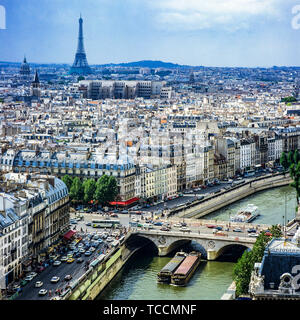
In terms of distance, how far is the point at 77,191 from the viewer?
15539 mm

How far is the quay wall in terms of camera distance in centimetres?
948

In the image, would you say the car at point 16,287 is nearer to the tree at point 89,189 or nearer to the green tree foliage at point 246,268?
the green tree foliage at point 246,268

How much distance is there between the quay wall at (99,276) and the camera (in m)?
9.48

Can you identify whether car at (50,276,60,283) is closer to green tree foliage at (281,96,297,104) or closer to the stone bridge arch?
the stone bridge arch

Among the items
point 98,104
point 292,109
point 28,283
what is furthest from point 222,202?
point 98,104

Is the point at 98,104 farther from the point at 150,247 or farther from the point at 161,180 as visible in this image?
the point at 150,247

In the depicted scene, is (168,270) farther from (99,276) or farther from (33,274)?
(33,274)

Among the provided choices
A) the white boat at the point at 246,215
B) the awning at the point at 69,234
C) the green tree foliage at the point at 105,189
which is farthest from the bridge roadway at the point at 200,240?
the green tree foliage at the point at 105,189

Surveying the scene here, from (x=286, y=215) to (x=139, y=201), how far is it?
3.55 metres

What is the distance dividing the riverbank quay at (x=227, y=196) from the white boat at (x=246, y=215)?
98 centimetres

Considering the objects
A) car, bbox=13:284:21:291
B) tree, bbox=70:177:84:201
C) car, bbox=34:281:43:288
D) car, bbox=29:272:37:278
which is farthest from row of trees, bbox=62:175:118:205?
car, bbox=13:284:21:291

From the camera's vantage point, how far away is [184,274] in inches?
419

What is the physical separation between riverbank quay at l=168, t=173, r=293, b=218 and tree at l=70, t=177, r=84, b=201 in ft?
6.98

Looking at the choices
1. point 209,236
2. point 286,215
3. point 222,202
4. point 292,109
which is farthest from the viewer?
point 292,109
